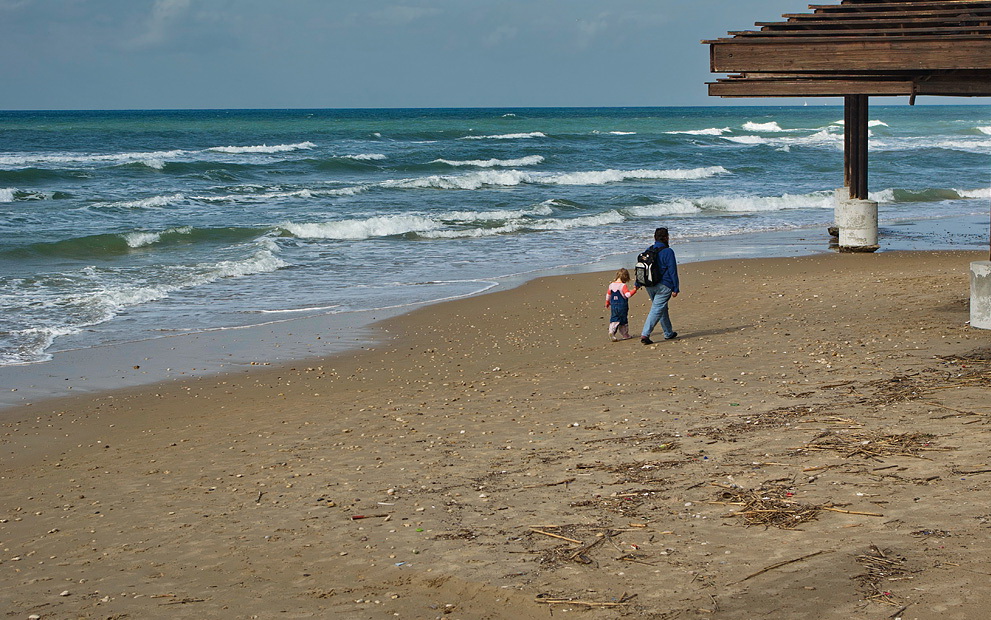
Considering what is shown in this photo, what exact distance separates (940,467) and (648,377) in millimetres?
3279

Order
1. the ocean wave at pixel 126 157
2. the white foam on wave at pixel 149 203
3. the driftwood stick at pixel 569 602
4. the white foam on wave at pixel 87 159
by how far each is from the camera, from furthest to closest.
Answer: the white foam on wave at pixel 87 159 → the ocean wave at pixel 126 157 → the white foam on wave at pixel 149 203 → the driftwood stick at pixel 569 602

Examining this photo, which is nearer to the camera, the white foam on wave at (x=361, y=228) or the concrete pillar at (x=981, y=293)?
the concrete pillar at (x=981, y=293)

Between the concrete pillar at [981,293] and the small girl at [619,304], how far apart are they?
10.1ft

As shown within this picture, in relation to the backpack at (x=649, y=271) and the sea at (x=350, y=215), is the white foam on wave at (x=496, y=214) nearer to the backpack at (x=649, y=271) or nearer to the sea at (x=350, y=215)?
the sea at (x=350, y=215)

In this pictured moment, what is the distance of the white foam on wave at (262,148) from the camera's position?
48684 millimetres

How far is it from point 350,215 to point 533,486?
19.9 m

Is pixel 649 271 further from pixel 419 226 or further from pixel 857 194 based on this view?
pixel 419 226

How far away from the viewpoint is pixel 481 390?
27.8 feet

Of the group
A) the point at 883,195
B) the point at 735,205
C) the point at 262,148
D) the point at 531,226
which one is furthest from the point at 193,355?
the point at 262,148

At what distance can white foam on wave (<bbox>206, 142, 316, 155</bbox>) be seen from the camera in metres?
48.7

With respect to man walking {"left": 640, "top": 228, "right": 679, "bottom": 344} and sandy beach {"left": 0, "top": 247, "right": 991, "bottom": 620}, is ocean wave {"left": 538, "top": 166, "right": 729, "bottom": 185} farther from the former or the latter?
sandy beach {"left": 0, "top": 247, "right": 991, "bottom": 620}

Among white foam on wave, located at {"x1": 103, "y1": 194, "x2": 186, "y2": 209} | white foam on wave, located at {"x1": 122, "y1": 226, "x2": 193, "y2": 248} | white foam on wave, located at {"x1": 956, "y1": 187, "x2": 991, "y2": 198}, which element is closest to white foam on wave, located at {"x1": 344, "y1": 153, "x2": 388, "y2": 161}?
white foam on wave, located at {"x1": 103, "y1": 194, "x2": 186, "y2": 209}

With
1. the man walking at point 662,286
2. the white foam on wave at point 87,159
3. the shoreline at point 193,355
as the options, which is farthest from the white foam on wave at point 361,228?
the white foam on wave at point 87,159

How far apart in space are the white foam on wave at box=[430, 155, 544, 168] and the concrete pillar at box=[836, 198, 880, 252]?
84.0 ft
